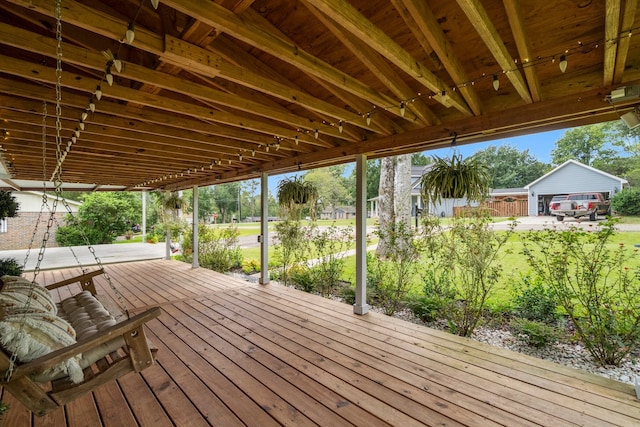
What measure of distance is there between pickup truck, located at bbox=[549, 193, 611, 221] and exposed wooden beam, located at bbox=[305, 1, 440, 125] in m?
A: 2.03

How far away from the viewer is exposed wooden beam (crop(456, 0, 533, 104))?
137 cm

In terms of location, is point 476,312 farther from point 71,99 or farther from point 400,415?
point 71,99

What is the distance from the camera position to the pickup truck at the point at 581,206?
317 centimetres

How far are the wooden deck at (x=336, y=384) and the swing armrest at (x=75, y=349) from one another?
2.56 feet

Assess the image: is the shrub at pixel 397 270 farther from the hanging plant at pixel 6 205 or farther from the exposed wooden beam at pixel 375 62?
the hanging plant at pixel 6 205

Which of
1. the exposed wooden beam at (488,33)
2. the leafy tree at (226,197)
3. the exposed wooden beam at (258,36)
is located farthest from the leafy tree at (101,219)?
the exposed wooden beam at (488,33)

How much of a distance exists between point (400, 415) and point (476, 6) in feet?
8.27

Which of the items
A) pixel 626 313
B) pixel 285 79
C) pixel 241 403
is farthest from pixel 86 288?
pixel 626 313

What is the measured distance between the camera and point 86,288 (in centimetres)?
359

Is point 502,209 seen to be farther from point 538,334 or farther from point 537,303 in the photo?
point 538,334

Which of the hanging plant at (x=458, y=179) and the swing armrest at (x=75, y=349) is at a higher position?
the hanging plant at (x=458, y=179)

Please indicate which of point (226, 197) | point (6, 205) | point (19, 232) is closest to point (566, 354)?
point (6, 205)

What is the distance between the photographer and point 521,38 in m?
1.66

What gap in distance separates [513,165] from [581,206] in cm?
166
